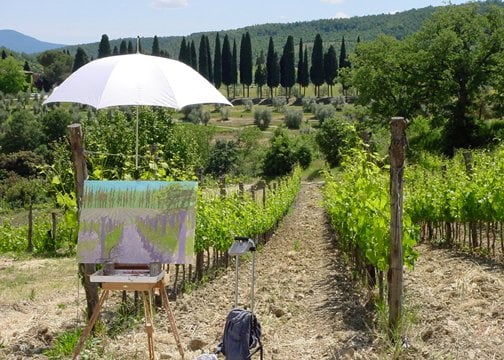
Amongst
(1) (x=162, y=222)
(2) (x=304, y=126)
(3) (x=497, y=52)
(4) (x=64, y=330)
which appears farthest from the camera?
(2) (x=304, y=126)

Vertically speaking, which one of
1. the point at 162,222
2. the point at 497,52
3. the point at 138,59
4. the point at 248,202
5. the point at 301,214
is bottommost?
the point at 301,214

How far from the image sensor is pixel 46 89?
9444 cm

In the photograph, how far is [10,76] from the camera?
260 feet

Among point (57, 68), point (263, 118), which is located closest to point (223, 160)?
point (263, 118)

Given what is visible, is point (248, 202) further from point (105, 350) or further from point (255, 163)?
point (255, 163)

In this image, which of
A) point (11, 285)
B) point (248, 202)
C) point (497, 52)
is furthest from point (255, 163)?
point (11, 285)

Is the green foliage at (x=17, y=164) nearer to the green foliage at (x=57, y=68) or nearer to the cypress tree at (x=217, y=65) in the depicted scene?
the cypress tree at (x=217, y=65)

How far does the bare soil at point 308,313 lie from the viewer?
18.1ft

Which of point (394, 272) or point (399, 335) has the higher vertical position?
point (394, 272)

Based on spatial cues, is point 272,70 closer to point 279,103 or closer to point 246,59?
point 246,59

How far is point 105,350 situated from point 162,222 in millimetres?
1342

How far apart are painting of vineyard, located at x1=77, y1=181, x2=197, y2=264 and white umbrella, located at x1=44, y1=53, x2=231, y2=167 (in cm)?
70

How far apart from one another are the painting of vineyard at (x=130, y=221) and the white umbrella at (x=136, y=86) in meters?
0.70

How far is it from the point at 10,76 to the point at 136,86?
80.7 m
